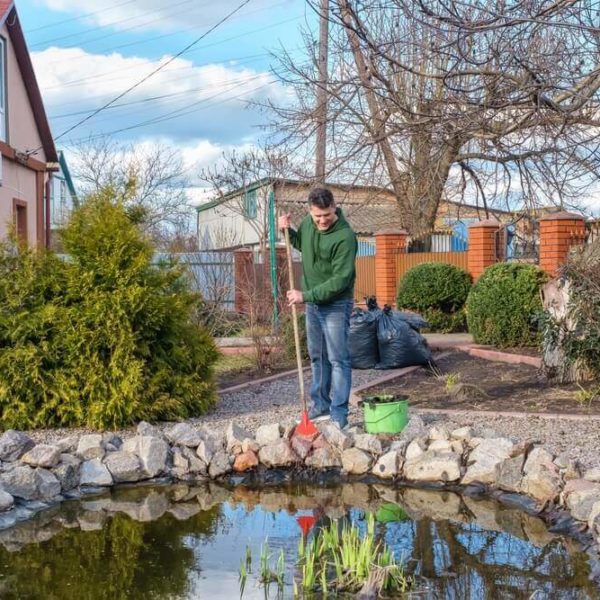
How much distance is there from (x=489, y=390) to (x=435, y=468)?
279 centimetres

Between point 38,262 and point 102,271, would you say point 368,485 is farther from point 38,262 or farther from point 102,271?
point 38,262

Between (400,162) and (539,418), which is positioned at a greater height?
(400,162)

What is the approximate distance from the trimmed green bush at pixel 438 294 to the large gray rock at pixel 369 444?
880 centimetres

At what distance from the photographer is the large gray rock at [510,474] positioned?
5086 millimetres

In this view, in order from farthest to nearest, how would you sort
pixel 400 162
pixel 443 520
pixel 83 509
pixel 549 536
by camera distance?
pixel 400 162 < pixel 83 509 < pixel 443 520 < pixel 549 536

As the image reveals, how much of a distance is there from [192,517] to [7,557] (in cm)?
109

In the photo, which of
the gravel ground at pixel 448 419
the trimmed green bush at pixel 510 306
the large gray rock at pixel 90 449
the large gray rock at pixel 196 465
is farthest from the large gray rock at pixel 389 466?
the trimmed green bush at pixel 510 306

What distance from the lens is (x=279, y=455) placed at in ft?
18.8

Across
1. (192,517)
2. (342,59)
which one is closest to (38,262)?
(192,517)

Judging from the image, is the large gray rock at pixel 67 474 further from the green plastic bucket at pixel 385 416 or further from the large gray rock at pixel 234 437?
the green plastic bucket at pixel 385 416

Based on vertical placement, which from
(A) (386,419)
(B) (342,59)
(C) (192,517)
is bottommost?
(C) (192,517)

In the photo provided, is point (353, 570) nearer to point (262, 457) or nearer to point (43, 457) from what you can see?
point (262, 457)

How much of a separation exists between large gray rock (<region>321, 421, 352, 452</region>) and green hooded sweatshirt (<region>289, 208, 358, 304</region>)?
920 mm

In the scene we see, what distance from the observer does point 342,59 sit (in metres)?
14.7
